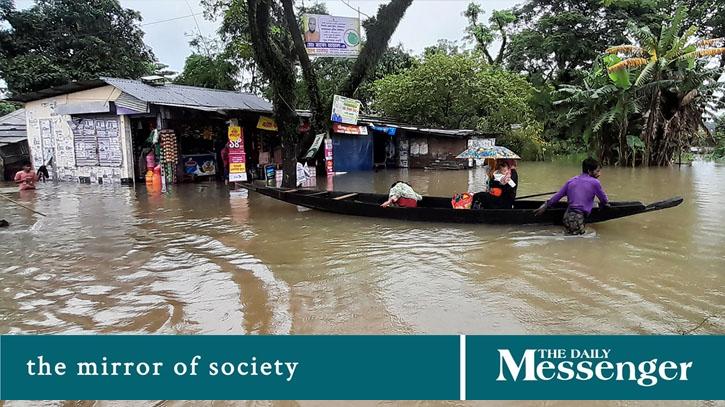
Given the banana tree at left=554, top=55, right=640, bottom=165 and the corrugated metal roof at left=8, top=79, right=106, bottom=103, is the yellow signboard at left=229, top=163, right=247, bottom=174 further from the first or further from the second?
the banana tree at left=554, top=55, right=640, bottom=165

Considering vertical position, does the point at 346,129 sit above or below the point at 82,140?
above

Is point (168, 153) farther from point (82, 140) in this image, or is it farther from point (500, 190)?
point (500, 190)

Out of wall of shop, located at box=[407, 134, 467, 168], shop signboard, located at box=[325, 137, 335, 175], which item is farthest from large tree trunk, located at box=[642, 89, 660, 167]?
shop signboard, located at box=[325, 137, 335, 175]

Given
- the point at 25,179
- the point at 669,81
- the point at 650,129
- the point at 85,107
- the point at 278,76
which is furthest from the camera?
the point at 650,129

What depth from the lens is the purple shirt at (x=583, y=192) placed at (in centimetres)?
752

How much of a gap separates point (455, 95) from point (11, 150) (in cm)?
2060

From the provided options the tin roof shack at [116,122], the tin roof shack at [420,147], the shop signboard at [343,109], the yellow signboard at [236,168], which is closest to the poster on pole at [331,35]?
the shop signboard at [343,109]

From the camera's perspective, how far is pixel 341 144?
72.1 ft

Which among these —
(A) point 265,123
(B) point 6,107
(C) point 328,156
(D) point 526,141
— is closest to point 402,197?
(C) point 328,156

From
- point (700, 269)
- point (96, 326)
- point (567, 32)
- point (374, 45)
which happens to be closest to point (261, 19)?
point (374, 45)

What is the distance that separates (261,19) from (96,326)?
10322 mm

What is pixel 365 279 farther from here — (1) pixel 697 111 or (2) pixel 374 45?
(1) pixel 697 111

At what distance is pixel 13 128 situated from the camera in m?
21.7

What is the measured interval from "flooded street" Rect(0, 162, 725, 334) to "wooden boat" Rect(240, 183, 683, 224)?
21cm
